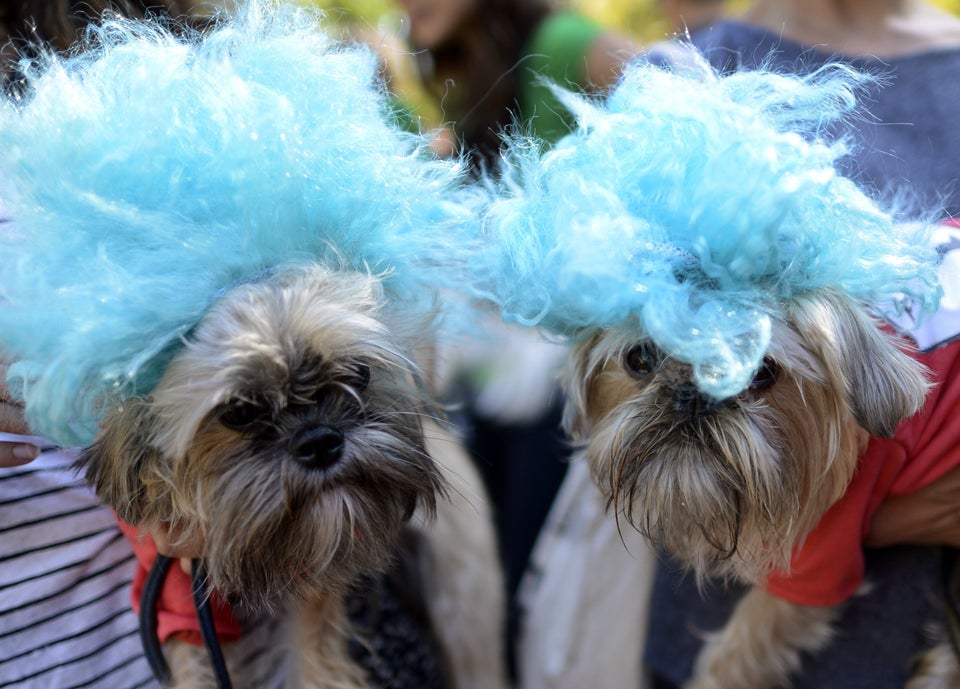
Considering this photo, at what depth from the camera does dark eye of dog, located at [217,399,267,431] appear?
158 cm

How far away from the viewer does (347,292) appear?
5.28 ft

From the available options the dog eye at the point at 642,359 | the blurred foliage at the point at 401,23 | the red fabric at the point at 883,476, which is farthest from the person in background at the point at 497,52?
the red fabric at the point at 883,476

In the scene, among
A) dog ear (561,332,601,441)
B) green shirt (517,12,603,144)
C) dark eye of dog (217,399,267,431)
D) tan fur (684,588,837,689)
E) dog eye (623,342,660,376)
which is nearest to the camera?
dark eye of dog (217,399,267,431)

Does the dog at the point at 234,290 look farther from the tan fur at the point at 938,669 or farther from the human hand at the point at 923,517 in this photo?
the tan fur at the point at 938,669

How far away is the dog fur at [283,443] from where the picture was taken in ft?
5.06

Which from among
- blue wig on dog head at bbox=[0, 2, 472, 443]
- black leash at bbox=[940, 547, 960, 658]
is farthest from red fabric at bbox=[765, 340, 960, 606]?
blue wig on dog head at bbox=[0, 2, 472, 443]

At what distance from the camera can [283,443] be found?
64.5 inches

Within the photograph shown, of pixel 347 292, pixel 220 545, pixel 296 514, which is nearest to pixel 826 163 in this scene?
pixel 347 292

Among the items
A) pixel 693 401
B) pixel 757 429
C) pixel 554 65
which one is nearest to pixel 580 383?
pixel 693 401

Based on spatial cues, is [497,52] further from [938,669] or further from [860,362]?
[938,669]

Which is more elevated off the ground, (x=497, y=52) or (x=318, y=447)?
(x=497, y=52)

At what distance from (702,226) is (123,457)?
121 cm

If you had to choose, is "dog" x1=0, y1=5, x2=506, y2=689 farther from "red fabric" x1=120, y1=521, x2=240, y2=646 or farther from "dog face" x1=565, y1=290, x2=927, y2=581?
"dog face" x1=565, y1=290, x2=927, y2=581

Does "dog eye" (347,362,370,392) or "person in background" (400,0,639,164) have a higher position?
"person in background" (400,0,639,164)
